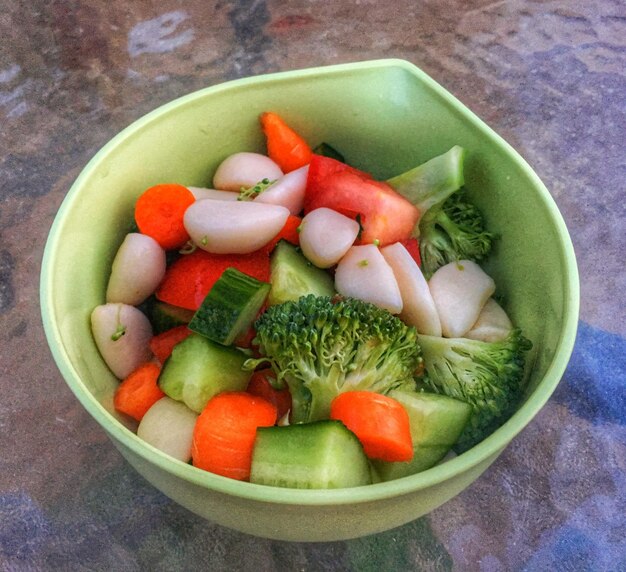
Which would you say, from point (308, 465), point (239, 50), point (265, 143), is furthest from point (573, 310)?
point (239, 50)

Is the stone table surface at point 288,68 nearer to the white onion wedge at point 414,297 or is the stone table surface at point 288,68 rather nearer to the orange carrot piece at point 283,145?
the white onion wedge at point 414,297

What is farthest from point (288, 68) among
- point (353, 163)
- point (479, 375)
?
point (479, 375)

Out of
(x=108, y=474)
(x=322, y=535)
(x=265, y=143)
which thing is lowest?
(x=108, y=474)

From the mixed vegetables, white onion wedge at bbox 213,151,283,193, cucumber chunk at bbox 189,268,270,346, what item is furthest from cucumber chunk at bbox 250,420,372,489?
white onion wedge at bbox 213,151,283,193

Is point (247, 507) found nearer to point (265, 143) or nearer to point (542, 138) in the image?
point (265, 143)

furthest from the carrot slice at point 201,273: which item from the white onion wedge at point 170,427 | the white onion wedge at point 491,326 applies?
the white onion wedge at point 491,326

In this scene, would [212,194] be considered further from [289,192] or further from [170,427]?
[170,427]
